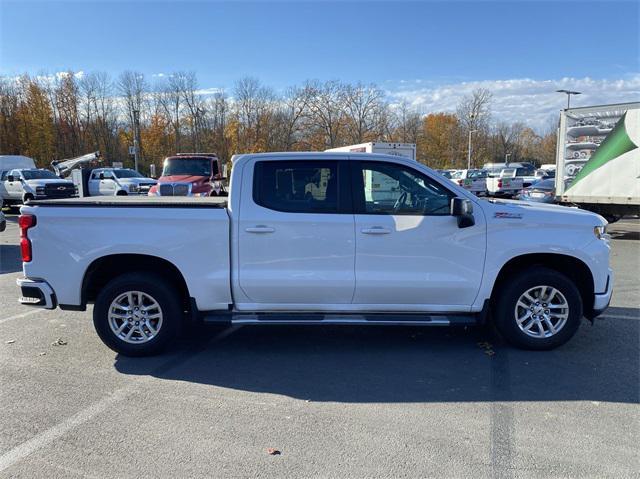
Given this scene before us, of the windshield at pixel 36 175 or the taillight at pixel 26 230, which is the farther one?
the windshield at pixel 36 175

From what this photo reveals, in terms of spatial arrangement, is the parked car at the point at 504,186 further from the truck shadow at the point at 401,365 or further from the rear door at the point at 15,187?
the truck shadow at the point at 401,365

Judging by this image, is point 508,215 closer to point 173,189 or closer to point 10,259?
point 173,189

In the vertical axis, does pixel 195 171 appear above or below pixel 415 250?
above

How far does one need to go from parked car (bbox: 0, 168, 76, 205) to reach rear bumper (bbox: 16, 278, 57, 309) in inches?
749

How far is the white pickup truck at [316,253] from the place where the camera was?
4.63 m

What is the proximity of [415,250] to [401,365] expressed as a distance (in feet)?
3.61

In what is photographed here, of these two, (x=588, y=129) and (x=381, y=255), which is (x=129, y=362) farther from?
(x=588, y=129)

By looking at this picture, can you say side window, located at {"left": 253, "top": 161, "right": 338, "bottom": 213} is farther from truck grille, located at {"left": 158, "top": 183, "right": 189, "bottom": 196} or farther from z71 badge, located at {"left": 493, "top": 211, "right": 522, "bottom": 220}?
truck grille, located at {"left": 158, "top": 183, "right": 189, "bottom": 196}

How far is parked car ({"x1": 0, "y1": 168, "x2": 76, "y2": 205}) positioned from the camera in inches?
845

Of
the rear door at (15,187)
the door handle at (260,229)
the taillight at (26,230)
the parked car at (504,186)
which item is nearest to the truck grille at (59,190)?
the rear door at (15,187)

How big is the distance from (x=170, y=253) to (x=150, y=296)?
478mm

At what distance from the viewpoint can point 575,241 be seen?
473 cm

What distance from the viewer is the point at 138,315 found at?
480 centimetres

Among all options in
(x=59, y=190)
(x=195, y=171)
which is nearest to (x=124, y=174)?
(x=59, y=190)
